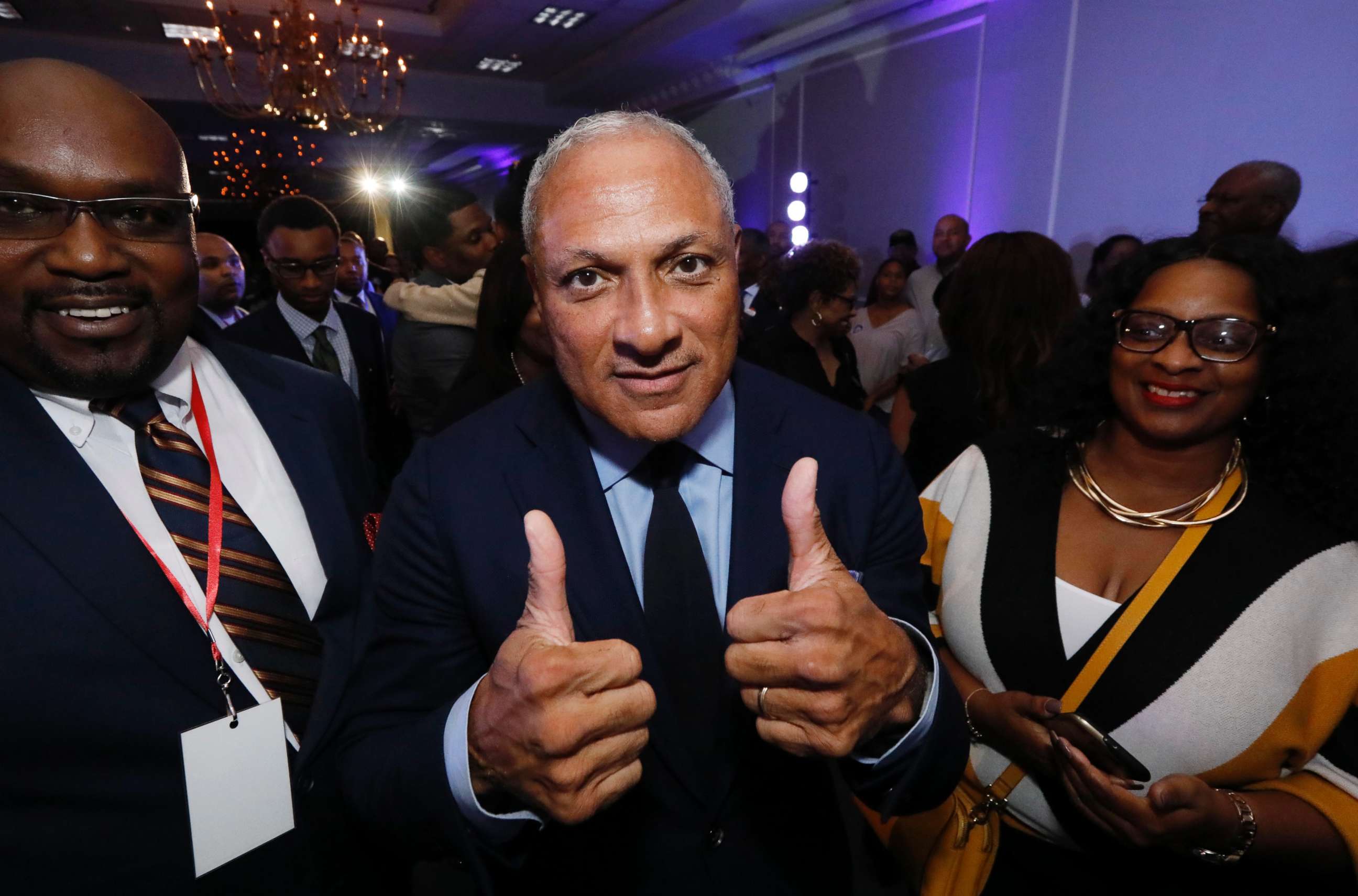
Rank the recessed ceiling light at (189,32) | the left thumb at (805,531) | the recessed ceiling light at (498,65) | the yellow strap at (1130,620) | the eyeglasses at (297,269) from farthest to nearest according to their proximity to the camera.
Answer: the recessed ceiling light at (498,65) < the recessed ceiling light at (189,32) < the eyeglasses at (297,269) < the yellow strap at (1130,620) < the left thumb at (805,531)

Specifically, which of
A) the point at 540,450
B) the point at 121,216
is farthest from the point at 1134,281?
the point at 121,216

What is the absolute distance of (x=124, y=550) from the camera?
109cm

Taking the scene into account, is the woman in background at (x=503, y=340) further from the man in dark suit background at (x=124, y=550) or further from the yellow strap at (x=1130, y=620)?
the yellow strap at (x=1130, y=620)

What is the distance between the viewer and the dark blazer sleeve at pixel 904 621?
1000 mm

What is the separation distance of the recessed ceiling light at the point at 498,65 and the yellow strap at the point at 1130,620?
1019 cm

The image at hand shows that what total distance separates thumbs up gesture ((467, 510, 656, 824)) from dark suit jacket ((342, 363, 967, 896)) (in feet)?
0.57

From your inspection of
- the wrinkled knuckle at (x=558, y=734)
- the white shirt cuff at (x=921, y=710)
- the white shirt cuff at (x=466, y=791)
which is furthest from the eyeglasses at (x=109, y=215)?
the white shirt cuff at (x=921, y=710)

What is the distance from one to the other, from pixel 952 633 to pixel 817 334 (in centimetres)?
220

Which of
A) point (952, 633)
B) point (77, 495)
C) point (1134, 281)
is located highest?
point (1134, 281)

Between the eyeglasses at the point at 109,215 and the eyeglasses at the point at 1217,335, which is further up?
the eyeglasses at the point at 109,215

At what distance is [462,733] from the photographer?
950 mm

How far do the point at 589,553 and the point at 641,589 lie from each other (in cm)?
11

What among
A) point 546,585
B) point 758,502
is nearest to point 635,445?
point 758,502

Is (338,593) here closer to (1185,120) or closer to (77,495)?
(77,495)
